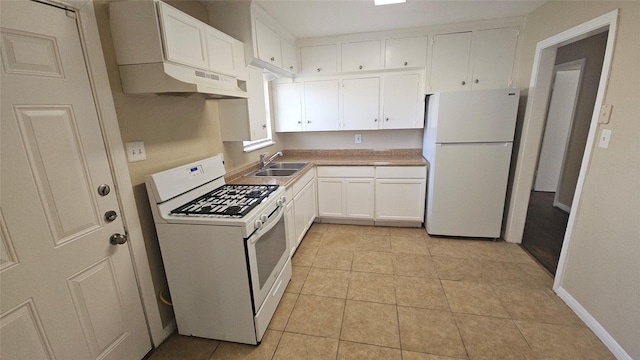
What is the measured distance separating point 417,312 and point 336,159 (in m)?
2.13

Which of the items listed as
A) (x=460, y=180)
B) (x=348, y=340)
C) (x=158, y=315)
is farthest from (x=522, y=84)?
(x=158, y=315)

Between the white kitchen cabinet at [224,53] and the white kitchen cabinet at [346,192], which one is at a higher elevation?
the white kitchen cabinet at [224,53]

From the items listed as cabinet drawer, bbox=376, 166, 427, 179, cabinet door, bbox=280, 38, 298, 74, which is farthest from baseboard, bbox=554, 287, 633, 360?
cabinet door, bbox=280, 38, 298, 74

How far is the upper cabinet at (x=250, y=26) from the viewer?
217 cm

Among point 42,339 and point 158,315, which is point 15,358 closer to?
point 42,339

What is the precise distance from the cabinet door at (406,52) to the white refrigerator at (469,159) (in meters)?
0.52

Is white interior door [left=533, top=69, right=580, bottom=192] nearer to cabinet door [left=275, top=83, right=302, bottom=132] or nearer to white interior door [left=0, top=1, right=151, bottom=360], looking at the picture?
cabinet door [left=275, top=83, right=302, bottom=132]

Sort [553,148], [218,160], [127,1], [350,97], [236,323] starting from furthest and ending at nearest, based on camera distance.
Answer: [553,148], [350,97], [218,160], [236,323], [127,1]

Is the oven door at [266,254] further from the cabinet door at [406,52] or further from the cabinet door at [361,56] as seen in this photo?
the cabinet door at [406,52]

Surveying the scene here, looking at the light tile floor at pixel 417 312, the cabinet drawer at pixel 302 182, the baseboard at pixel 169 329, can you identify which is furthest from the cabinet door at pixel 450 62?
the baseboard at pixel 169 329

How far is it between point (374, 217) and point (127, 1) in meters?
3.01

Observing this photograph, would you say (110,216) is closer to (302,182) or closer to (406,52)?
(302,182)

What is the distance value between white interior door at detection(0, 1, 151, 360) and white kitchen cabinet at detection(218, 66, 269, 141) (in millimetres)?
1099

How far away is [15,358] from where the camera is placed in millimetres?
1038
